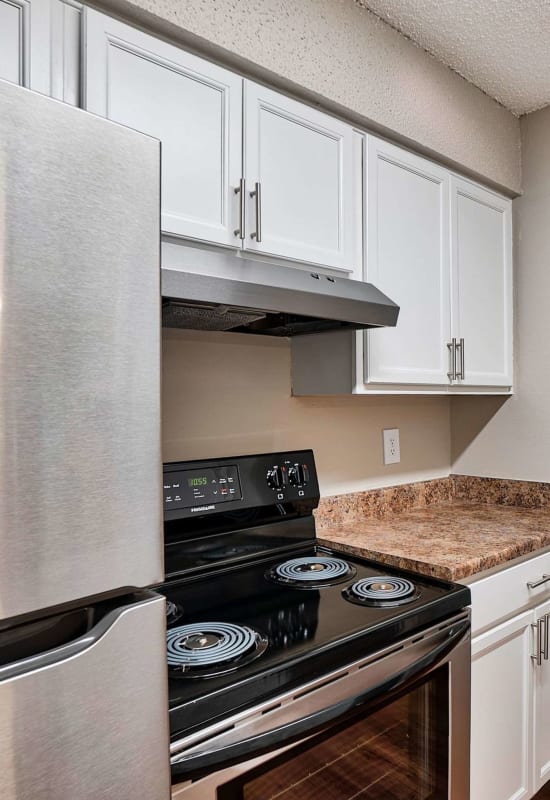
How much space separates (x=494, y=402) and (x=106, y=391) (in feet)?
6.70

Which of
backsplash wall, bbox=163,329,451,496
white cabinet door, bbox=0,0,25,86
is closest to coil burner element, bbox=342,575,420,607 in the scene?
backsplash wall, bbox=163,329,451,496

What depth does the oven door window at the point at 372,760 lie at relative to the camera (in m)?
0.98

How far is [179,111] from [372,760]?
141 centimetres

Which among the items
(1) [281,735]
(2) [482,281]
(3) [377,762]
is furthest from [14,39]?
(2) [482,281]

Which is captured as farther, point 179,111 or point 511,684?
point 511,684

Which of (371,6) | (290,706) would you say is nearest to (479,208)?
(371,6)

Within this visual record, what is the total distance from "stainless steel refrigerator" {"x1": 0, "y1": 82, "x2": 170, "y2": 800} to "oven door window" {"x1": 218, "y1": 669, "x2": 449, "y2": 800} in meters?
0.39

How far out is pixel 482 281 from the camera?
2080mm

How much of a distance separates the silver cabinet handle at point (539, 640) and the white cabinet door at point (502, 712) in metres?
0.03

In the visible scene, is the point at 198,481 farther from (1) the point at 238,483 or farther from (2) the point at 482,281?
(2) the point at 482,281

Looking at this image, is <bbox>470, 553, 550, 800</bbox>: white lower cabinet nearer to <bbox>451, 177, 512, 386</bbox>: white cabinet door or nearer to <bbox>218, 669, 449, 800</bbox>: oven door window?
<bbox>218, 669, 449, 800</bbox>: oven door window

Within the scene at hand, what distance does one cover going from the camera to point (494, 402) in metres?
2.35

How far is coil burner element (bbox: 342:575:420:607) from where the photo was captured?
1.27 metres

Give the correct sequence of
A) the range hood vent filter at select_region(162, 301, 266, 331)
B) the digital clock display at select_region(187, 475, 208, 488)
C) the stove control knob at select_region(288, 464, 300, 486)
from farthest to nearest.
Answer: the stove control knob at select_region(288, 464, 300, 486) < the digital clock display at select_region(187, 475, 208, 488) < the range hood vent filter at select_region(162, 301, 266, 331)
